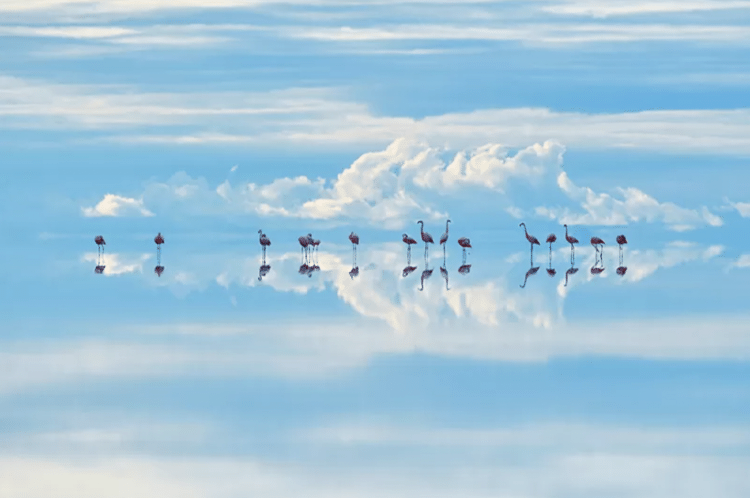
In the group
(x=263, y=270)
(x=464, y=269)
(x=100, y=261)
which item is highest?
(x=100, y=261)

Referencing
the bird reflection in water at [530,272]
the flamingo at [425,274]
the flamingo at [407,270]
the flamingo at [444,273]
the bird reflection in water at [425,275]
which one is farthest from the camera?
the flamingo at [407,270]

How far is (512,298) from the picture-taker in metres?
18.4

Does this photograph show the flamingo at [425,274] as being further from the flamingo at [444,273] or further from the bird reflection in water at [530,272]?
the bird reflection in water at [530,272]

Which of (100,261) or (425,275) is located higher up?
(100,261)

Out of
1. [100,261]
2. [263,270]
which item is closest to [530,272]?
[263,270]

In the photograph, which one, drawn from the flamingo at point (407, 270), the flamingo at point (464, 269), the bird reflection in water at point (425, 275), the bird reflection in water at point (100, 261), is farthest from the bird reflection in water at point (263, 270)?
the flamingo at point (464, 269)

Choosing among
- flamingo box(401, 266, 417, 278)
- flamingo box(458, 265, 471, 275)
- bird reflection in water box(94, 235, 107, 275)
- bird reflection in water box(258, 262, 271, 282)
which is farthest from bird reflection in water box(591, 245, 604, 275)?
bird reflection in water box(94, 235, 107, 275)

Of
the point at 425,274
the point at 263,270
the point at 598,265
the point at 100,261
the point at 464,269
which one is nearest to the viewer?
the point at 425,274

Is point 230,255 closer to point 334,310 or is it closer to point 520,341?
point 334,310

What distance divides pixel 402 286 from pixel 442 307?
340 centimetres

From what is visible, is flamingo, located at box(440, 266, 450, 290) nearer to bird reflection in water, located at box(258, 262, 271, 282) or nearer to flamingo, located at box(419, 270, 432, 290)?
flamingo, located at box(419, 270, 432, 290)

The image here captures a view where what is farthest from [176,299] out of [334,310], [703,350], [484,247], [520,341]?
[484,247]

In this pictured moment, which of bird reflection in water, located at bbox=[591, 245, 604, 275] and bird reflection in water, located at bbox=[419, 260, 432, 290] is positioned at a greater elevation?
bird reflection in water, located at bbox=[591, 245, 604, 275]

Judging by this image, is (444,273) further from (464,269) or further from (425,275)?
(464,269)
